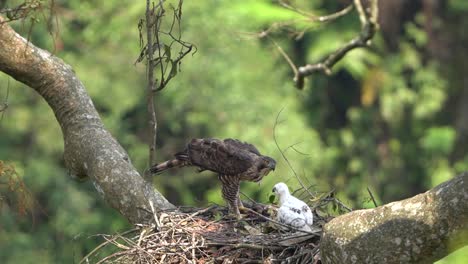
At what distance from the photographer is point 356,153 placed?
69.6ft

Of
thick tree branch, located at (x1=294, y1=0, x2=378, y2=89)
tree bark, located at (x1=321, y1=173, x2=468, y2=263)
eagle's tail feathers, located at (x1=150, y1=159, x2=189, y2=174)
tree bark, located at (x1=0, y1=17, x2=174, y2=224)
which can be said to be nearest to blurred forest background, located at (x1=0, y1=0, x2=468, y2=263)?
thick tree branch, located at (x1=294, y1=0, x2=378, y2=89)

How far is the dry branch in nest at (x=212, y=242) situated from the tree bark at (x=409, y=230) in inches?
28.7

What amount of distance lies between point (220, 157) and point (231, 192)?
217 mm

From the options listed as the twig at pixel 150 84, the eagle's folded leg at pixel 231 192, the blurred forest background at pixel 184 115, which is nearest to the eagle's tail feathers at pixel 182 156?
the eagle's folded leg at pixel 231 192

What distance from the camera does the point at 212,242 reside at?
577 centimetres

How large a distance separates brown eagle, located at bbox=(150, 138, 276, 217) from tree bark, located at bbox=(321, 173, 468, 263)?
5.85ft

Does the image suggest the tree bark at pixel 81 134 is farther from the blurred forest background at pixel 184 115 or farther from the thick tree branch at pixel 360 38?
the blurred forest background at pixel 184 115

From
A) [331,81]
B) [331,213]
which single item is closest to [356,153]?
[331,81]

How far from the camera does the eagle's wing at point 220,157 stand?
21.0 feet

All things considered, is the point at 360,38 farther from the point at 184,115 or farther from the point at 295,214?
the point at 184,115

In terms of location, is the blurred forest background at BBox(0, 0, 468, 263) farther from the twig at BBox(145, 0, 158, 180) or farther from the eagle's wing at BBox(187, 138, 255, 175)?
the twig at BBox(145, 0, 158, 180)

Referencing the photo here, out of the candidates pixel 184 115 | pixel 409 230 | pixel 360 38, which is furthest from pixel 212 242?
pixel 184 115

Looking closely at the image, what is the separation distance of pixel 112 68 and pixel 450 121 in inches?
313

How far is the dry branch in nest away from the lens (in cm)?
554
